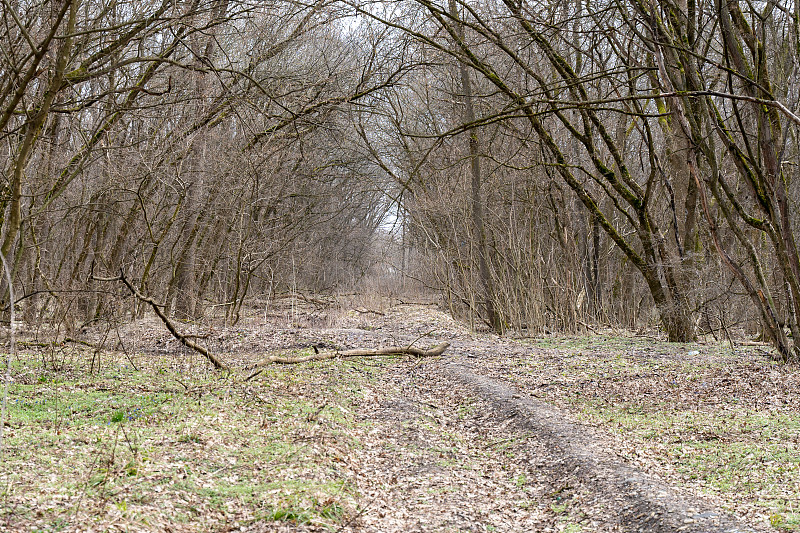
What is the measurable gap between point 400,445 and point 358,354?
190 inches

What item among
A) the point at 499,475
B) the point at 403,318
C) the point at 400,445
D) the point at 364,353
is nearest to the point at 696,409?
the point at 499,475

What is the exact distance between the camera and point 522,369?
33.9 feet

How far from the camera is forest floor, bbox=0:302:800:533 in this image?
14.5 feet

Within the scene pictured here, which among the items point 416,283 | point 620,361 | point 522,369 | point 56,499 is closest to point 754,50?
point 620,361

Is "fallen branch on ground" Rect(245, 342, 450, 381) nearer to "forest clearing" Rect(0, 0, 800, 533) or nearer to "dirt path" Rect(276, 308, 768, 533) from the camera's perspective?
"forest clearing" Rect(0, 0, 800, 533)

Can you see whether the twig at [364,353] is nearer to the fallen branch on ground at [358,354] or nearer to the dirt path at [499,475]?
the fallen branch on ground at [358,354]

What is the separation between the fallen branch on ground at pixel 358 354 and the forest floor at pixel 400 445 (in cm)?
16

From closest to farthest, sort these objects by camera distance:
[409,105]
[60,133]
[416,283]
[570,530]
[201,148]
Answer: [570,530] < [60,133] < [201,148] < [409,105] < [416,283]

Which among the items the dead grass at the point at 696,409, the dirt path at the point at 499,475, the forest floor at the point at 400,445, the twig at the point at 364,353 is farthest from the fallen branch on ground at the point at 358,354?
the dirt path at the point at 499,475

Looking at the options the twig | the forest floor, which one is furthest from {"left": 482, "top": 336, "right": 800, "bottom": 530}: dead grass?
the twig

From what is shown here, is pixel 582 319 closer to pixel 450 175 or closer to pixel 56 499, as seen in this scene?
pixel 450 175

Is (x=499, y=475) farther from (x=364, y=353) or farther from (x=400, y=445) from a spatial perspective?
(x=364, y=353)

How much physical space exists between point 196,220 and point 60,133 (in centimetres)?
309

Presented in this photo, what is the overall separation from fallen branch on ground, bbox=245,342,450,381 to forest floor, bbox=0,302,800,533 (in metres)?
0.16
